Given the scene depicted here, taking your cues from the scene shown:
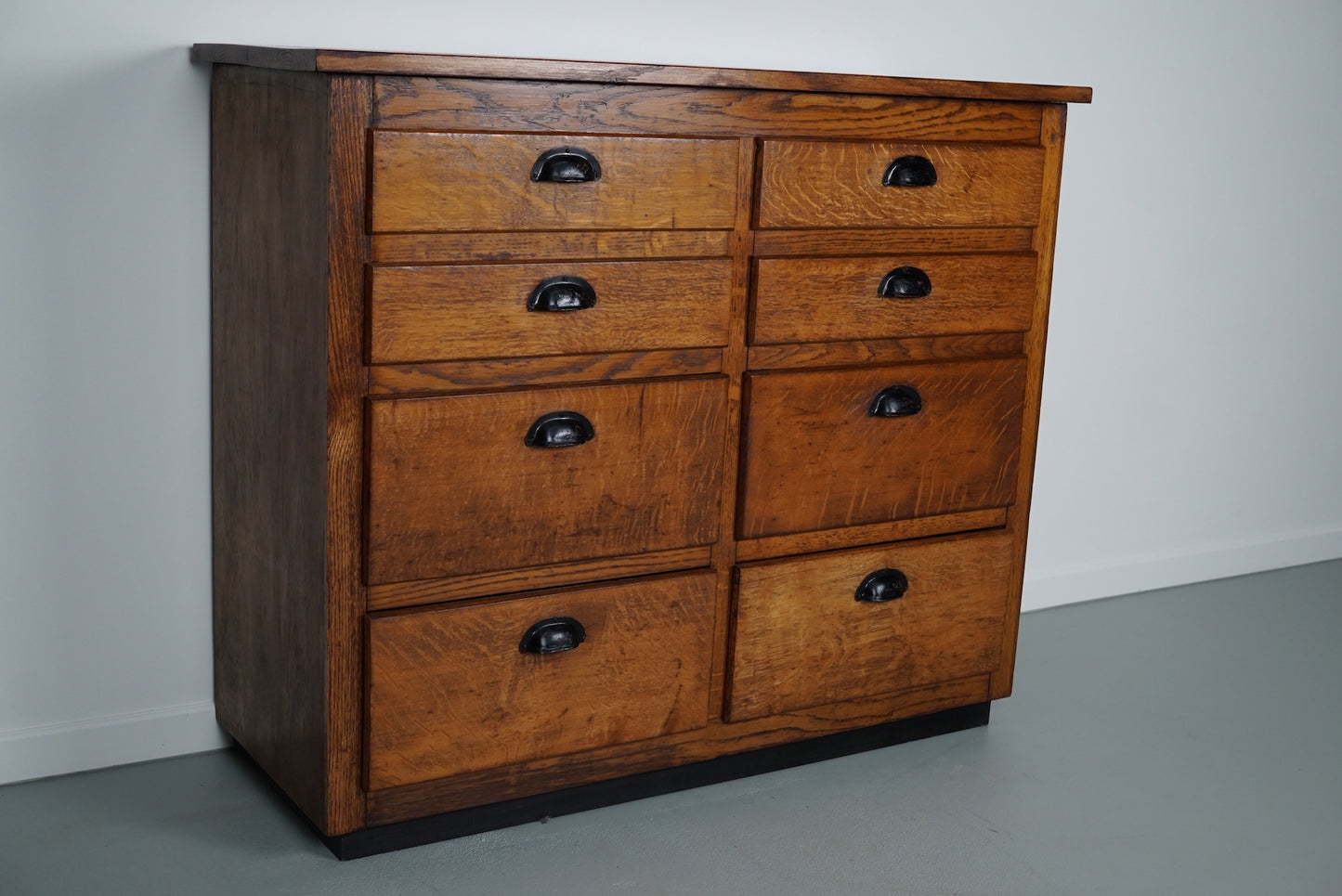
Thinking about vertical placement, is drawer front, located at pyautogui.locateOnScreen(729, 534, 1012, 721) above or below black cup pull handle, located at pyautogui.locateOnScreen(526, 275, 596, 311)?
below

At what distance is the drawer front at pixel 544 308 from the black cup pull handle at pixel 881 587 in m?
0.48

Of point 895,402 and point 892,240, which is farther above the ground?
point 892,240

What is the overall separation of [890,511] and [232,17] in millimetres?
1208

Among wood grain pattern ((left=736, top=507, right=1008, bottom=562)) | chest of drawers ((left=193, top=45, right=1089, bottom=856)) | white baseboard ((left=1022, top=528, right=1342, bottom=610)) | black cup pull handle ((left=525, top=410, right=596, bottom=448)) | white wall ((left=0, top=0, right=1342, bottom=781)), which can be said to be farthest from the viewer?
white baseboard ((left=1022, top=528, right=1342, bottom=610))

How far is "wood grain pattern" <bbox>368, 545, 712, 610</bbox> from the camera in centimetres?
182

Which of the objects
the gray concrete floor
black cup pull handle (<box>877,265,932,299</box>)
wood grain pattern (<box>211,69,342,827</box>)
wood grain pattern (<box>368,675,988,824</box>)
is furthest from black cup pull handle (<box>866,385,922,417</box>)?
wood grain pattern (<box>211,69,342,827</box>)

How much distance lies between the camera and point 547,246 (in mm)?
1816

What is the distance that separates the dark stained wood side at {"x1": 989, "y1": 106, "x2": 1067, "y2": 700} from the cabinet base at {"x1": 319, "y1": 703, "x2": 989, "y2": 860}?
0.14 metres

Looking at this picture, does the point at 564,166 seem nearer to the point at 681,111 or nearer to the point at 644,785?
the point at 681,111

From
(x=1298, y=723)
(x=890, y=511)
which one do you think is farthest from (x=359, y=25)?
(x=1298, y=723)

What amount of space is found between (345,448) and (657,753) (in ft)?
2.21

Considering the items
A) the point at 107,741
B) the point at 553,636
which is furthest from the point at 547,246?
the point at 107,741

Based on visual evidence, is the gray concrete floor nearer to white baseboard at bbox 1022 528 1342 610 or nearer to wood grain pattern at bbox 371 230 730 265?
white baseboard at bbox 1022 528 1342 610

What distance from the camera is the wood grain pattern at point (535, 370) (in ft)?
5.75
